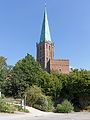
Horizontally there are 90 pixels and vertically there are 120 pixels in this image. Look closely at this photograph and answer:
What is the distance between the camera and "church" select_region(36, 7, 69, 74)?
102 metres

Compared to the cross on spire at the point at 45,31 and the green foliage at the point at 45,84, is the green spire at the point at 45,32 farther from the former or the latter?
the green foliage at the point at 45,84

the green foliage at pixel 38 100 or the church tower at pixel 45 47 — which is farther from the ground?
the church tower at pixel 45 47

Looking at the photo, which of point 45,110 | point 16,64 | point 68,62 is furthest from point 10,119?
point 68,62

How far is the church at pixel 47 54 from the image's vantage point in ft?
333

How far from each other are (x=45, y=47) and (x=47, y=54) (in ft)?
9.68

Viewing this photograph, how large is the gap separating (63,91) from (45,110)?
1286 centimetres

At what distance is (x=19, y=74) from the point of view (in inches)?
2253

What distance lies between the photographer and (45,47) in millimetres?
123312

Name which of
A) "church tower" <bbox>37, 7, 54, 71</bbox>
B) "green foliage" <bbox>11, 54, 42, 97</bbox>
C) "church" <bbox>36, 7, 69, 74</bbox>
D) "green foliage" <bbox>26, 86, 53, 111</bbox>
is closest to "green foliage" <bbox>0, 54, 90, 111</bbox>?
"green foliage" <bbox>11, 54, 42, 97</bbox>

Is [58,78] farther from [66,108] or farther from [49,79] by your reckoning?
[66,108]

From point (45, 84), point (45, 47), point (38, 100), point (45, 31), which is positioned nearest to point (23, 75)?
point (45, 84)

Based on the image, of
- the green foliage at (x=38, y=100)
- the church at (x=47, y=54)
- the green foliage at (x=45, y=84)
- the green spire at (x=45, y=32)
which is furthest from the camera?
the green spire at (x=45, y=32)

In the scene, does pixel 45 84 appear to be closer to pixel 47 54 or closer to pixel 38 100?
pixel 38 100

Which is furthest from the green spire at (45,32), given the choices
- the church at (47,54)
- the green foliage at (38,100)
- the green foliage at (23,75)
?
the green foliage at (38,100)
